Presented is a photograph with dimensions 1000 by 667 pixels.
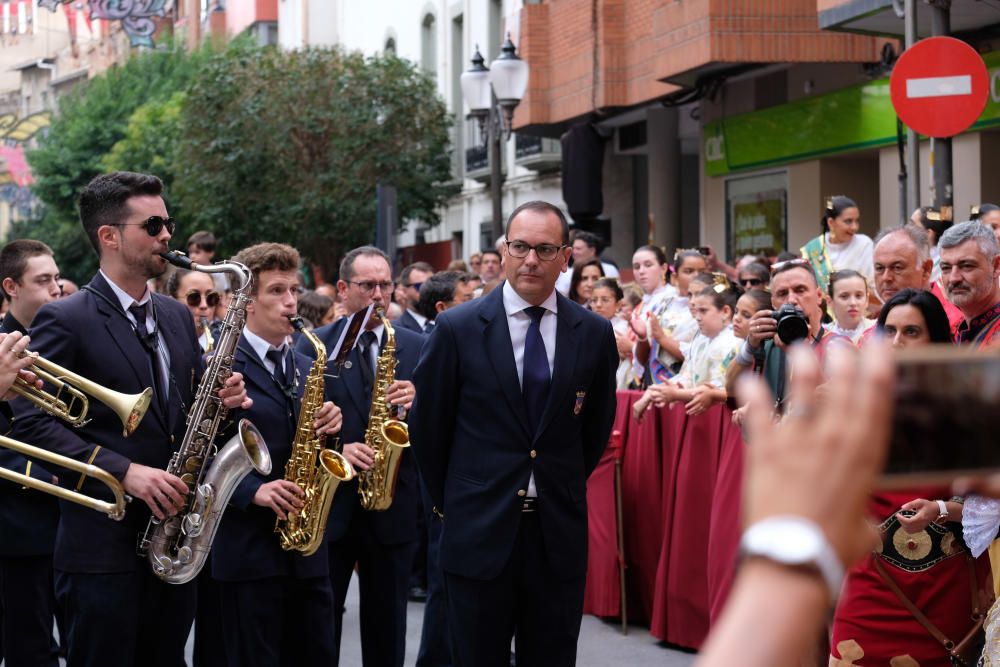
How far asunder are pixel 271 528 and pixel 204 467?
1.92 ft

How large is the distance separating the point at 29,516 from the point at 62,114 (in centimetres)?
4018

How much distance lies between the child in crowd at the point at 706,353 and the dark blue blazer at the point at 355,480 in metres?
1.49

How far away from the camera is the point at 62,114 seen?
4462cm

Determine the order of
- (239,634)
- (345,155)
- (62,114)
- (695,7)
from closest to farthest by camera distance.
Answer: (239,634), (695,7), (345,155), (62,114)

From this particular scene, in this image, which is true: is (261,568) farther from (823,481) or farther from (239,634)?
(823,481)

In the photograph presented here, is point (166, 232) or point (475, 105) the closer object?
point (166, 232)

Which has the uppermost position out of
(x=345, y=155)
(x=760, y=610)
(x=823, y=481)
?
(x=345, y=155)

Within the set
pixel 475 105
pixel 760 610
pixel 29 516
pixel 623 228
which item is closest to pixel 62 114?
pixel 623 228

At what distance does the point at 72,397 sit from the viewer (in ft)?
16.7

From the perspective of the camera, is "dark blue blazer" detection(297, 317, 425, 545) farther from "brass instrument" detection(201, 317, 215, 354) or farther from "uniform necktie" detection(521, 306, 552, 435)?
"uniform necktie" detection(521, 306, 552, 435)

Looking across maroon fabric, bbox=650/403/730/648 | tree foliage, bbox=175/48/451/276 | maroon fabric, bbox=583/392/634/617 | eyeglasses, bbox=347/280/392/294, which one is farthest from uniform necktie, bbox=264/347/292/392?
tree foliage, bbox=175/48/451/276

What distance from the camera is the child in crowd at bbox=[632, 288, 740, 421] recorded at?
8273 millimetres

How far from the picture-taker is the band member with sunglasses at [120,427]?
16.8ft

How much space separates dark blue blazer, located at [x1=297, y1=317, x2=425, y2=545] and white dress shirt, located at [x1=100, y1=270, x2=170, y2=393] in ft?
5.65
